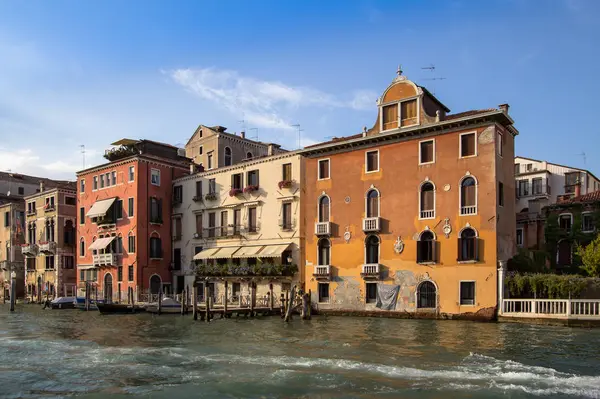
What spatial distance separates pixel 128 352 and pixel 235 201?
17.2m

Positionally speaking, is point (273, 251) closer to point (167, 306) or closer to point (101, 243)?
point (167, 306)

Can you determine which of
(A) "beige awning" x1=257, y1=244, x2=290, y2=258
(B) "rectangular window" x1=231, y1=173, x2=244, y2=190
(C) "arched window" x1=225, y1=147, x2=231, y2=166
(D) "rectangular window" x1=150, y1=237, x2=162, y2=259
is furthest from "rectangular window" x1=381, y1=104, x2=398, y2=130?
(D) "rectangular window" x1=150, y1=237, x2=162, y2=259

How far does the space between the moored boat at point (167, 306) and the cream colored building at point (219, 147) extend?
11.1m

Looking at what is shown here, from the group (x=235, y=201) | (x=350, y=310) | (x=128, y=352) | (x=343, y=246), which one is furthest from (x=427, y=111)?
(x=128, y=352)

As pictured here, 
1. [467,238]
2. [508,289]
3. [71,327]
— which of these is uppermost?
[467,238]

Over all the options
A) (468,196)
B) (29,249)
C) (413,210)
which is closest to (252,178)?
(413,210)

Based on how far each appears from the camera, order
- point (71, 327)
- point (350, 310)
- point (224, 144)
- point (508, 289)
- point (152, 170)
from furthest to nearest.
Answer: point (224, 144) < point (152, 170) < point (350, 310) < point (71, 327) < point (508, 289)

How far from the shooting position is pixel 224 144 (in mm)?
39625

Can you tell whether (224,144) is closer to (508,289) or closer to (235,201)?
(235,201)

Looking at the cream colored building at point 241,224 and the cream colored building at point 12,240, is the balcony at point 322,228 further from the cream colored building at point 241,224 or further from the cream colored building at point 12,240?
the cream colored building at point 12,240

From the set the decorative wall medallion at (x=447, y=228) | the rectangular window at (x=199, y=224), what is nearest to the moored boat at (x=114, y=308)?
the rectangular window at (x=199, y=224)

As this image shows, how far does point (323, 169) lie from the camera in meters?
28.9

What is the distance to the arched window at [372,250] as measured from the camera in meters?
26.4

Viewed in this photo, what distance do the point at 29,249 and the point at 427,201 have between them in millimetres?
34580
